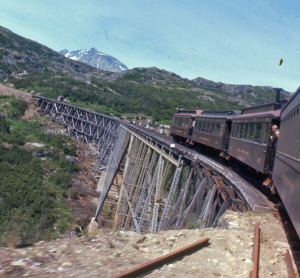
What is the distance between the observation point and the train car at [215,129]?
14.1 meters

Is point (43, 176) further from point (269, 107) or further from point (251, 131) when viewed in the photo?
point (269, 107)

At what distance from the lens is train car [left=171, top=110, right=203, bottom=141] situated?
65.7ft

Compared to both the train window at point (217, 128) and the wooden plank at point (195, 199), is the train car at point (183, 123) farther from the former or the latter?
the wooden plank at point (195, 199)

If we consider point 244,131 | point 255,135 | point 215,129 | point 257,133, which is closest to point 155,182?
point 244,131

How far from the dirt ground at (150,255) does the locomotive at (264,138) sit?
0.72 metres

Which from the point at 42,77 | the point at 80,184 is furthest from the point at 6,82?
the point at 80,184

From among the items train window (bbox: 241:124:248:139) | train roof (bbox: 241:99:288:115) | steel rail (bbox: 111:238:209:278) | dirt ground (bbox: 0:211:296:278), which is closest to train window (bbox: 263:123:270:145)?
train roof (bbox: 241:99:288:115)

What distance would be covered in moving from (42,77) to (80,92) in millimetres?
14619

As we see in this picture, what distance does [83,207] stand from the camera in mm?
22984

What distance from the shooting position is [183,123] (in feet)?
70.6

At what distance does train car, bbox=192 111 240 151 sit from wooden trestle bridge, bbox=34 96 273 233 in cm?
123

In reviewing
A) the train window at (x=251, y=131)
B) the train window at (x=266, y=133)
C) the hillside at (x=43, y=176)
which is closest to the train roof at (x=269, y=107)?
the train window at (x=251, y=131)

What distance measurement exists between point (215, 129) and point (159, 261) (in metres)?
12.0

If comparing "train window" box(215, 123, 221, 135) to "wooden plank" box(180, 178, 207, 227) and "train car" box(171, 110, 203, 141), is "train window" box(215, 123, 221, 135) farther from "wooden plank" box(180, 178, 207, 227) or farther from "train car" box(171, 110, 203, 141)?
"wooden plank" box(180, 178, 207, 227)
